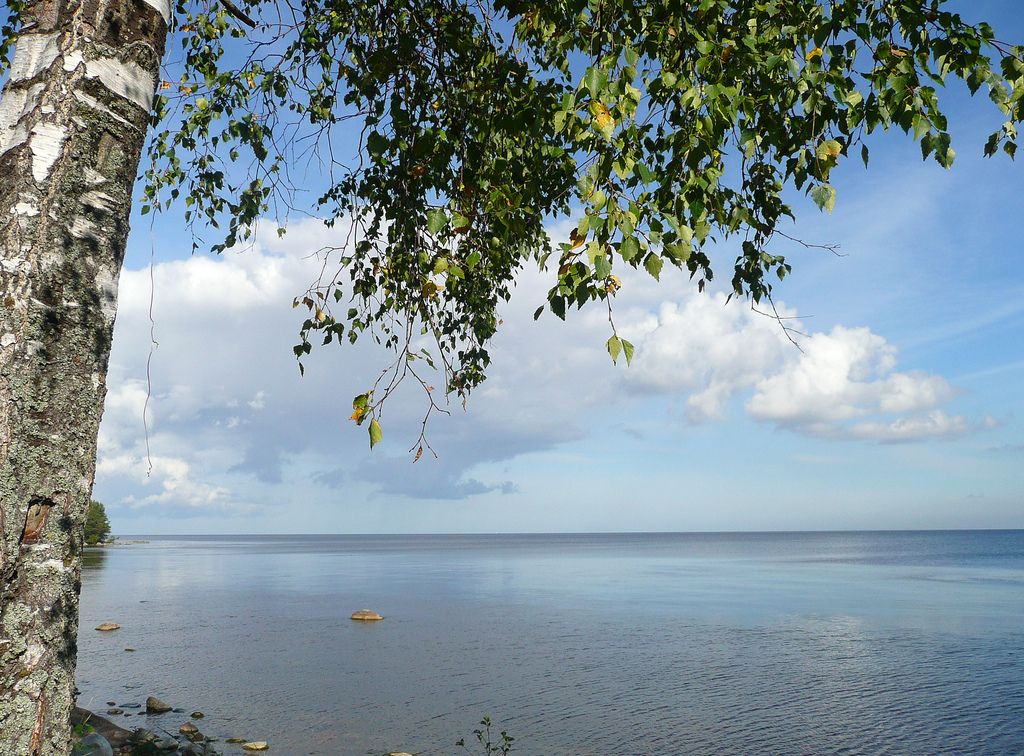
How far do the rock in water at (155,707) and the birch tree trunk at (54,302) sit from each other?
19262 millimetres

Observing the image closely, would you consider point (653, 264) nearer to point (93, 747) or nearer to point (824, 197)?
point (824, 197)

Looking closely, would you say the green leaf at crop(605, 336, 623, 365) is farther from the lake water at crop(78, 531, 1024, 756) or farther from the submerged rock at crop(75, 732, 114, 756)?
the lake water at crop(78, 531, 1024, 756)

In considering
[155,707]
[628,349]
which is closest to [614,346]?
[628,349]

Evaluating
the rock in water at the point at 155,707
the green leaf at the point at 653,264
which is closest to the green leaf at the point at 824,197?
the green leaf at the point at 653,264

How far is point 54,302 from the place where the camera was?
237 cm

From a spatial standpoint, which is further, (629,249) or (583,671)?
(583,671)

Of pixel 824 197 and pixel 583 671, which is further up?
pixel 824 197

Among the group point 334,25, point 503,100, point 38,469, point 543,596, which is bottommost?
point 543,596

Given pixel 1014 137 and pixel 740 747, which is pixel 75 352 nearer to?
pixel 1014 137

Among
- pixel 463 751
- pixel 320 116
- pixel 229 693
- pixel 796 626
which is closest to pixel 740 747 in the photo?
pixel 463 751

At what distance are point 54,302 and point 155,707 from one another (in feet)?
65.8

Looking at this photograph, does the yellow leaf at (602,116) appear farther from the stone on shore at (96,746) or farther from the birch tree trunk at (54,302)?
the stone on shore at (96,746)

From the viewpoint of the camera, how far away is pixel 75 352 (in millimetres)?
2414

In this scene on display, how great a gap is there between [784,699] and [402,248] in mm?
21330
